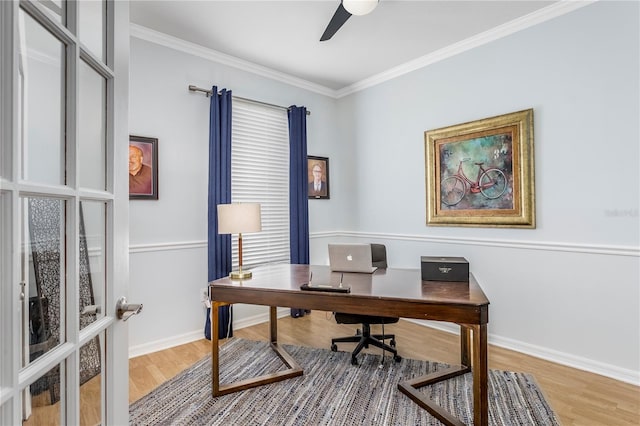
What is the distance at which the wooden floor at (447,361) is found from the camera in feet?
6.50

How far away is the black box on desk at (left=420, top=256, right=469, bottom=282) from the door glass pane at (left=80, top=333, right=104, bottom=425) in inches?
71.3

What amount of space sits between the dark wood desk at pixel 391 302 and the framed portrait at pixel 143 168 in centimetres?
119

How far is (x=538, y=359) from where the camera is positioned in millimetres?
2693

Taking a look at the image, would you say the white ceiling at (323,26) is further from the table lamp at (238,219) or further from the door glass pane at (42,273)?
the door glass pane at (42,273)

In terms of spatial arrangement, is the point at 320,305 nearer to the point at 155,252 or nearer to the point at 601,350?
A: the point at 155,252

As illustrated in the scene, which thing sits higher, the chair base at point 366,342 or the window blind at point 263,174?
the window blind at point 263,174

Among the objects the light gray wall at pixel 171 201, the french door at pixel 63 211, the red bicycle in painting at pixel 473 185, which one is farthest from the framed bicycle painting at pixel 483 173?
the french door at pixel 63 211

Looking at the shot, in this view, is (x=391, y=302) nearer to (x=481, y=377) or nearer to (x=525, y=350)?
(x=481, y=377)

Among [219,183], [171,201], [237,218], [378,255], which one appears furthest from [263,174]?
[378,255]

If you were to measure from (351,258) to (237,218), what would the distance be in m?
0.89

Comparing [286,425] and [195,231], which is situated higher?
[195,231]

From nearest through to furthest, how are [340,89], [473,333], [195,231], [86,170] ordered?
[86,170], [473,333], [195,231], [340,89]

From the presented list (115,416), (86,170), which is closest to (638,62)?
(86,170)

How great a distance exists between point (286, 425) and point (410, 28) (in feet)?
10.4
